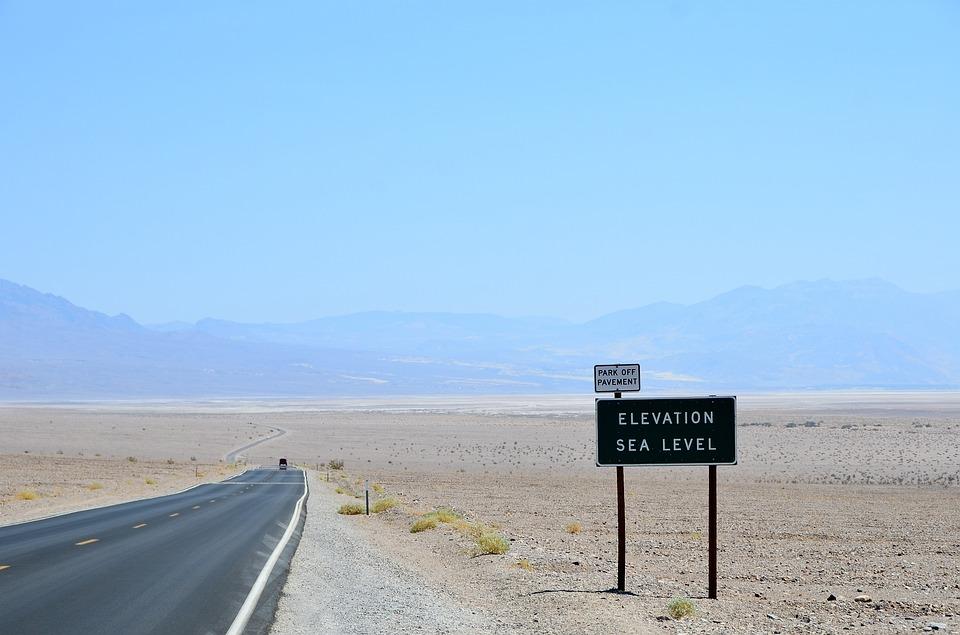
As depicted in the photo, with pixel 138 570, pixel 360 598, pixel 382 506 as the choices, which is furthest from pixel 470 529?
pixel 360 598

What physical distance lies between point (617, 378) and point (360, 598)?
4320mm

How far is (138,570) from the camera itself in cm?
1404

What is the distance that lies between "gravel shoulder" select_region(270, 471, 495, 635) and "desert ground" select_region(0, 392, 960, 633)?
18cm

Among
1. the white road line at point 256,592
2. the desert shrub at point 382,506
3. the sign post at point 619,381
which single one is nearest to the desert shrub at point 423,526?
the white road line at point 256,592

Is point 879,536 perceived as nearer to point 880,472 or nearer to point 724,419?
point 724,419

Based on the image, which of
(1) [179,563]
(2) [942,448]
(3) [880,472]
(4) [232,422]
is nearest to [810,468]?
(3) [880,472]

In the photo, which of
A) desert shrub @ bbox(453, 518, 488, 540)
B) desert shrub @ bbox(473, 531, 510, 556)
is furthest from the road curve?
desert shrub @ bbox(473, 531, 510, 556)

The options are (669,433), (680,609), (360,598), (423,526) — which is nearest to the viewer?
(680,609)

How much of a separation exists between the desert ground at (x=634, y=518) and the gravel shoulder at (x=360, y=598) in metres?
0.18

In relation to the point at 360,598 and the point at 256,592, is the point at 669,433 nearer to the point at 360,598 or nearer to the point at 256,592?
the point at 360,598

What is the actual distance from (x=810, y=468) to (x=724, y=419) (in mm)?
40513

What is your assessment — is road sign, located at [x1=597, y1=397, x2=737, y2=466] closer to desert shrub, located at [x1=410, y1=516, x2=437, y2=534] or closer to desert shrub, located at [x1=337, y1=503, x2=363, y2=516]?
desert shrub, located at [x1=410, y1=516, x2=437, y2=534]

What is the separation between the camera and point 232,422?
117125mm

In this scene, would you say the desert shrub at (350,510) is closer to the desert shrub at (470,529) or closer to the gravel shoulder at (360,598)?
the desert shrub at (470,529)
